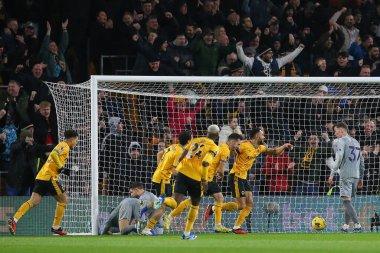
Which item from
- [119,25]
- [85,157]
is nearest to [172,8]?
[119,25]

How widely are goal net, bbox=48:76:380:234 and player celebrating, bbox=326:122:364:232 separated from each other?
861 millimetres

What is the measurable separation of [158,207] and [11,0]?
6913 mm

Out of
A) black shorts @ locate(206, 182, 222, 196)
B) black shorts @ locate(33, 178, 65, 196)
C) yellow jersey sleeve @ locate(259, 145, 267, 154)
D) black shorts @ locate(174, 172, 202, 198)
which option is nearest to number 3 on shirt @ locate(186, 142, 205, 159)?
black shorts @ locate(174, 172, 202, 198)

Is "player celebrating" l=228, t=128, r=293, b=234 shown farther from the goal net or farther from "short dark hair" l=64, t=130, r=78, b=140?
"short dark hair" l=64, t=130, r=78, b=140

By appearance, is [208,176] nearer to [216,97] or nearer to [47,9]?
[216,97]

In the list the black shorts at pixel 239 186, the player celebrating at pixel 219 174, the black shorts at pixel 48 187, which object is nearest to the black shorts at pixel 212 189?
the player celebrating at pixel 219 174

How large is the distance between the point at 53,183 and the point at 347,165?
17.4ft

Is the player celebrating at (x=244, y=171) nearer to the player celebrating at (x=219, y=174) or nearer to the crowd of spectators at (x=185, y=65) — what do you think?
the player celebrating at (x=219, y=174)

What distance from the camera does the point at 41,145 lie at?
69.1 ft

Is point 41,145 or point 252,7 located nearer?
point 41,145

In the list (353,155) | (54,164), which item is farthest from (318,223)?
(54,164)

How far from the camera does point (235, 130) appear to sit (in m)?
21.5

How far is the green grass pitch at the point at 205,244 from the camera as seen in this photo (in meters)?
15.2

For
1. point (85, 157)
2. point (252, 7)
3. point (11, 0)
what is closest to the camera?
point (85, 157)
